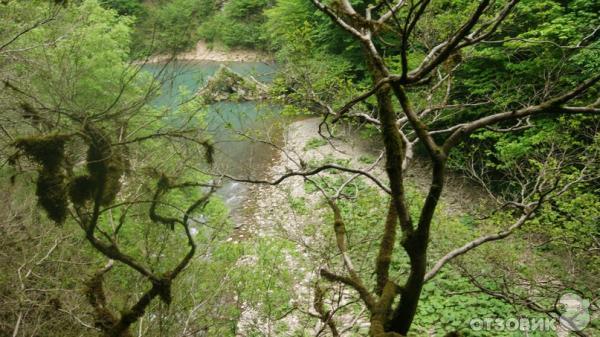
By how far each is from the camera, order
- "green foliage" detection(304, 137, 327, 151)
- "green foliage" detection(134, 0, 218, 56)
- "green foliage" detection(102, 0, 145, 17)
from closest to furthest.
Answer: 1. "green foliage" detection(134, 0, 218, 56)
2. "green foliage" detection(102, 0, 145, 17)
3. "green foliage" detection(304, 137, 327, 151)

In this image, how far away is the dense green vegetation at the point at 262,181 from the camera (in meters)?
2.83

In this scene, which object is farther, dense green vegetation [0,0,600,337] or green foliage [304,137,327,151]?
green foliage [304,137,327,151]

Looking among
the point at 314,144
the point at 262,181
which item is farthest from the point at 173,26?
the point at 314,144

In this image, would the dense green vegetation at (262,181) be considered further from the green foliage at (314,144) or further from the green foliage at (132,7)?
the green foliage at (314,144)

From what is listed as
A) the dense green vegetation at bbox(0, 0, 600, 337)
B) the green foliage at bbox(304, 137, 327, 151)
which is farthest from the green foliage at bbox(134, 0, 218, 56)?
the green foliage at bbox(304, 137, 327, 151)

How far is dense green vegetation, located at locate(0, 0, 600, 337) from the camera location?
2.83 m

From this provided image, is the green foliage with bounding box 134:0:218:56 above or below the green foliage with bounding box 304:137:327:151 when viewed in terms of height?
below

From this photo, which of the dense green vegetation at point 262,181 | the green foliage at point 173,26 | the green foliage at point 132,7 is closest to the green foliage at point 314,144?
the dense green vegetation at point 262,181

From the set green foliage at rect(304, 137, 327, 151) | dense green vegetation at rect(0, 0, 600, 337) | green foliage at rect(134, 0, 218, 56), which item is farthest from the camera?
green foliage at rect(304, 137, 327, 151)

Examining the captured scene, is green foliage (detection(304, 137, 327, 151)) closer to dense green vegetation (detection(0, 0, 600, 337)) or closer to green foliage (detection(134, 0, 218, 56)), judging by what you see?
dense green vegetation (detection(0, 0, 600, 337))

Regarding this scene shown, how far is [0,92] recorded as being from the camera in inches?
187

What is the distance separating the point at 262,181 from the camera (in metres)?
3.50

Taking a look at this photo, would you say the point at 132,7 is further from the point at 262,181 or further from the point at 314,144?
the point at 314,144

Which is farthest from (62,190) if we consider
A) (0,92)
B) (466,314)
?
(466,314)
